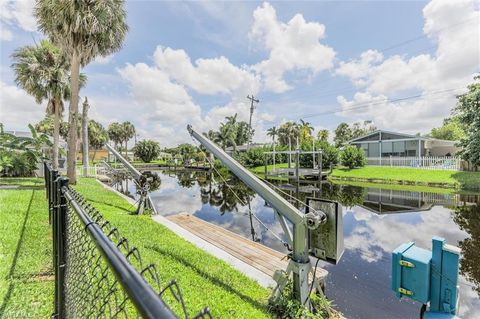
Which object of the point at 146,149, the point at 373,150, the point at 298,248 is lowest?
the point at 298,248

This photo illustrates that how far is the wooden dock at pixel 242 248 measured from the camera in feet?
16.5

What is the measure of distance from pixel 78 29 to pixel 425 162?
1090 inches

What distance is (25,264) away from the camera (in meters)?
3.90

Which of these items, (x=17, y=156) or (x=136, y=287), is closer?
(x=136, y=287)

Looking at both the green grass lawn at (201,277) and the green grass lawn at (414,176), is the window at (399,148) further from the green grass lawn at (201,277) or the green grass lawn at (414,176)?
the green grass lawn at (201,277)

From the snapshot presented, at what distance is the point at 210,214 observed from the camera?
10.9 metres

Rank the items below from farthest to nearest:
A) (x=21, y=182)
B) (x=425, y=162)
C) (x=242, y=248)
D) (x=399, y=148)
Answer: (x=399, y=148), (x=425, y=162), (x=21, y=182), (x=242, y=248)

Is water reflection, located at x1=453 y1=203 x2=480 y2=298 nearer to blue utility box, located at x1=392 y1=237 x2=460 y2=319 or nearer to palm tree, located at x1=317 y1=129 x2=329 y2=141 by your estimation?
blue utility box, located at x1=392 y1=237 x2=460 y2=319

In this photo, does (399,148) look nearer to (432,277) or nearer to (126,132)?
(432,277)

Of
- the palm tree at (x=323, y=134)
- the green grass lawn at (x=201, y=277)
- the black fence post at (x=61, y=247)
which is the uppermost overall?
the palm tree at (x=323, y=134)

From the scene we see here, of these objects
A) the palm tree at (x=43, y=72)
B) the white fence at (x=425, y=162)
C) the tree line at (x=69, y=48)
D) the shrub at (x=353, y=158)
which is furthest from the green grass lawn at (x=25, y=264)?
the white fence at (x=425, y=162)

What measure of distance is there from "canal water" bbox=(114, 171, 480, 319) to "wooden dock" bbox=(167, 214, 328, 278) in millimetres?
507

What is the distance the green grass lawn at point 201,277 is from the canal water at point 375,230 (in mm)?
982

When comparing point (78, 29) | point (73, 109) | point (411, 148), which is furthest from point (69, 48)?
point (411, 148)
